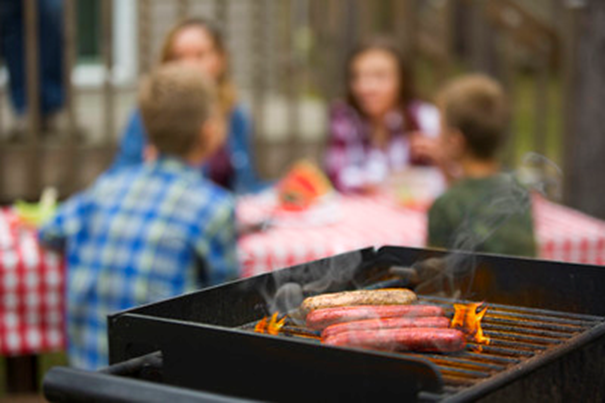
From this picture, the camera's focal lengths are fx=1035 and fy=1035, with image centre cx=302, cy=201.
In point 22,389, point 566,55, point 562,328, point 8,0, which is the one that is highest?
point 8,0

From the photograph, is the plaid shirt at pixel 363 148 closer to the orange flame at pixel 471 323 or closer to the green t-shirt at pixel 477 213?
the green t-shirt at pixel 477 213

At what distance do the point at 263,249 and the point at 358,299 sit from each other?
2.17 metres

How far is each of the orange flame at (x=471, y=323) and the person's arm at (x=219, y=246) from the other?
1.39 m

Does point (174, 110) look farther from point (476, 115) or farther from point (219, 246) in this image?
point (476, 115)

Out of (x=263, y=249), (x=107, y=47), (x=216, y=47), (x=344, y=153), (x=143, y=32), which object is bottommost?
(x=263, y=249)

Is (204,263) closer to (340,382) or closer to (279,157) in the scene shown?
(340,382)

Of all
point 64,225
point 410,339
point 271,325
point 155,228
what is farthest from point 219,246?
point 410,339

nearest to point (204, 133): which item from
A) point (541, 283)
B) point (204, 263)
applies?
point (204, 263)

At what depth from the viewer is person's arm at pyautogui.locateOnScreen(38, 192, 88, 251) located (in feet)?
11.2

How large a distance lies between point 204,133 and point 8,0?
12.3 ft

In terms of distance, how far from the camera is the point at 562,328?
1970 mm

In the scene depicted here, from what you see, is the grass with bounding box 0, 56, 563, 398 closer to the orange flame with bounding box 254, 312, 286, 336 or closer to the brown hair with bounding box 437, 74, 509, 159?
the brown hair with bounding box 437, 74, 509, 159

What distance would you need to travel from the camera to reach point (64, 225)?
3.54m

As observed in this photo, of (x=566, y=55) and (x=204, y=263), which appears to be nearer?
(x=204, y=263)
